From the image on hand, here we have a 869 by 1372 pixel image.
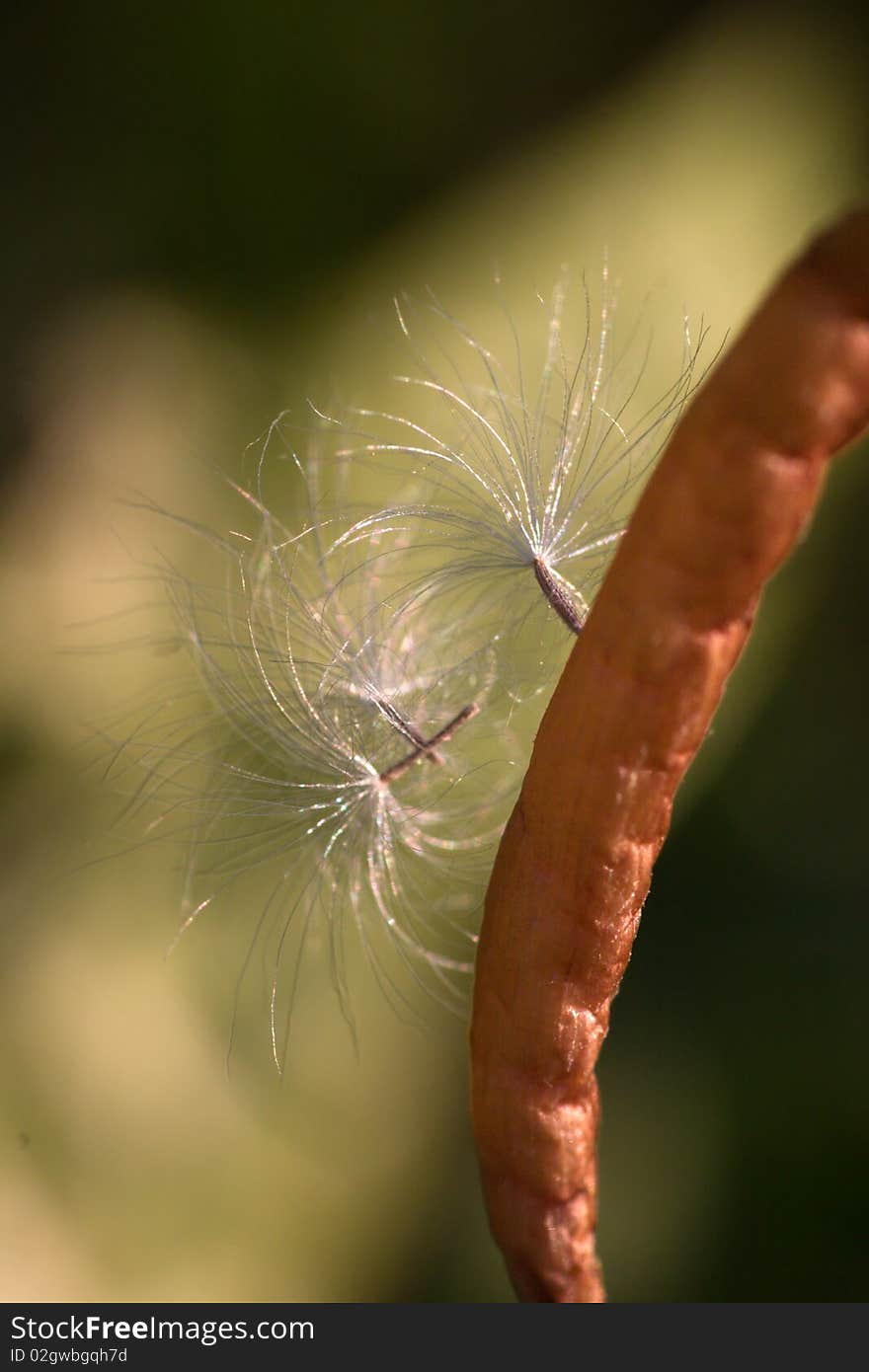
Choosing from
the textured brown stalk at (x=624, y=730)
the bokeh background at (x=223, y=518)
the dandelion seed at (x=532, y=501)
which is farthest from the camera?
the bokeh background at (x=223, y=518)

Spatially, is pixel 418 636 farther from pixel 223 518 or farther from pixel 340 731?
pixel 223 518

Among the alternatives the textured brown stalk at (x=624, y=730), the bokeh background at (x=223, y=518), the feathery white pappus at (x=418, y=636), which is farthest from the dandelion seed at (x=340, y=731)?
the bokeh background at (x=223, y=518)

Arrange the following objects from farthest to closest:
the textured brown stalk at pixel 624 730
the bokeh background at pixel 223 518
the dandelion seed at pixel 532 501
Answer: the bokeh background at pixel 223 518
the dandelion seed at pixel 532 501
the textured brown stalk at pixel 624 730

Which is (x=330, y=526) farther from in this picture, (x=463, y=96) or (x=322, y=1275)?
(x=322, y=1275)

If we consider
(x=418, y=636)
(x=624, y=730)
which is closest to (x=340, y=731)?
(x=418, y=636)

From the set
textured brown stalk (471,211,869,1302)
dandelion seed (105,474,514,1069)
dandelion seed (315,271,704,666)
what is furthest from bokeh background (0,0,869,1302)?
textured brown stalk (471,211,869,1302)

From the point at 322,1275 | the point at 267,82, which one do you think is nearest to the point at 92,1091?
the point at 322,1275

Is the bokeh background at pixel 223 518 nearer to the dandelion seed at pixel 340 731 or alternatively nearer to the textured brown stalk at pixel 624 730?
the dandelion seed at pixel 340 731
